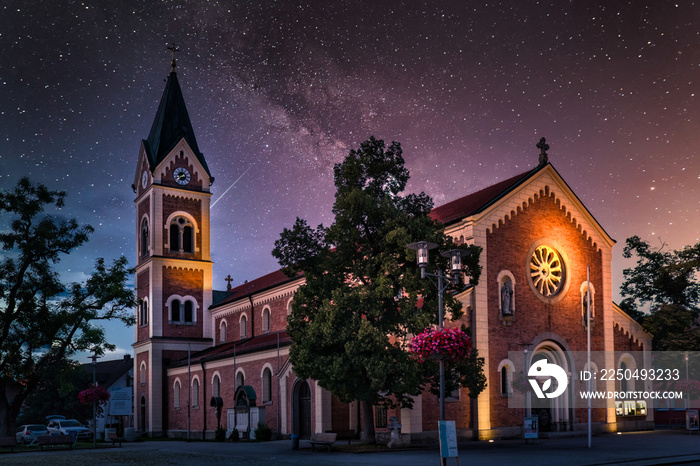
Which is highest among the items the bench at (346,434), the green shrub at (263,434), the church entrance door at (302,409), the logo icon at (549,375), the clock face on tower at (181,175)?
the clock face on tower at (181,175)

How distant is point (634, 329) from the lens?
137ft

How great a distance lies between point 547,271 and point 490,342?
20.5 ft

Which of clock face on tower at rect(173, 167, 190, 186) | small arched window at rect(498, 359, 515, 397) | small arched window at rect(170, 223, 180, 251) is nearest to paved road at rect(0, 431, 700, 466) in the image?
small arched window at rect(498, 359, 515, 397)

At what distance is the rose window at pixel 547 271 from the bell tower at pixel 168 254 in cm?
3033

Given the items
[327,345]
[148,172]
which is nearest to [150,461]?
[327,345]

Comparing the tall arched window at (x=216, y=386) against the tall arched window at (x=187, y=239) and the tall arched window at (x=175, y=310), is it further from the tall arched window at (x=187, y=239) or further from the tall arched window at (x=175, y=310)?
the tall arched window at (x=187, y=239)

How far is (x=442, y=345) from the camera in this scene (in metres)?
20.5

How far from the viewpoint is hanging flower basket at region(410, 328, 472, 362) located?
67.3 feet

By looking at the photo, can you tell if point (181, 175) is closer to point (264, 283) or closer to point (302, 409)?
point (264, 283)

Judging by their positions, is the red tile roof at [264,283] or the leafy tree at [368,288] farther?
the red tile roof at [264,283]

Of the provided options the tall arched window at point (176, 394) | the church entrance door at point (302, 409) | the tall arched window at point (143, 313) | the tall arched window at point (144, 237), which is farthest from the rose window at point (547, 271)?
the tall arched window at point (144, 237)

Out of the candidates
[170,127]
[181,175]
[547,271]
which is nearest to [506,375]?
[547,271]

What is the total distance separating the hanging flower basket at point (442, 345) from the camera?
20500mm

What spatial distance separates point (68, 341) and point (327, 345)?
1909cm
